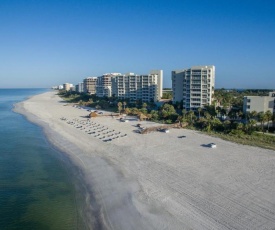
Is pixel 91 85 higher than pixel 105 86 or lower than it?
higher

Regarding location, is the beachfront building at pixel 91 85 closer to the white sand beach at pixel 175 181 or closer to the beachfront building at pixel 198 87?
the beachfront building at pixel 198 87

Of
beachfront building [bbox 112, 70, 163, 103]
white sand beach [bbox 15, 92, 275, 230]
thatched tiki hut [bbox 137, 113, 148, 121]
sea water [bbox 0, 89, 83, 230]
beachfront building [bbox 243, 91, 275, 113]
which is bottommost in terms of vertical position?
sea water [bbox 0, 89, 83, 230]

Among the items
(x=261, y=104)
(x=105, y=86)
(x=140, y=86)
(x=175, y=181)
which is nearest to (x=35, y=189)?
(x=175, y=181)

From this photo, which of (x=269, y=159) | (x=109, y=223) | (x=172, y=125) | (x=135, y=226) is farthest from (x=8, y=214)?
(x=172, y=125)

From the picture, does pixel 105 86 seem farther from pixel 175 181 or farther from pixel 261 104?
pixel 175 181

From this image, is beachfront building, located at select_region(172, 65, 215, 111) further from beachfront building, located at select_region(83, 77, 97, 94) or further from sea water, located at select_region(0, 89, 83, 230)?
beachfront building, located at select_region(83, 77, 97, 94)

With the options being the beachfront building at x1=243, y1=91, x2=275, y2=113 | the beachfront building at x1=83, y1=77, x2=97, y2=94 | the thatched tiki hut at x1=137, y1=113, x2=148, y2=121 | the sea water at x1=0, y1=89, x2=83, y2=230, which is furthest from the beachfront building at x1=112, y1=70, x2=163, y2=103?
the sea water at x1=0, y1=89, x2=83, y2=230

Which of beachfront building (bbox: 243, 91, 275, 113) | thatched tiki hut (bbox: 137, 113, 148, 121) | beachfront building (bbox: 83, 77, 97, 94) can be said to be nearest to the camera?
beachfront building (bbox: 243, 91, 275, 113)
